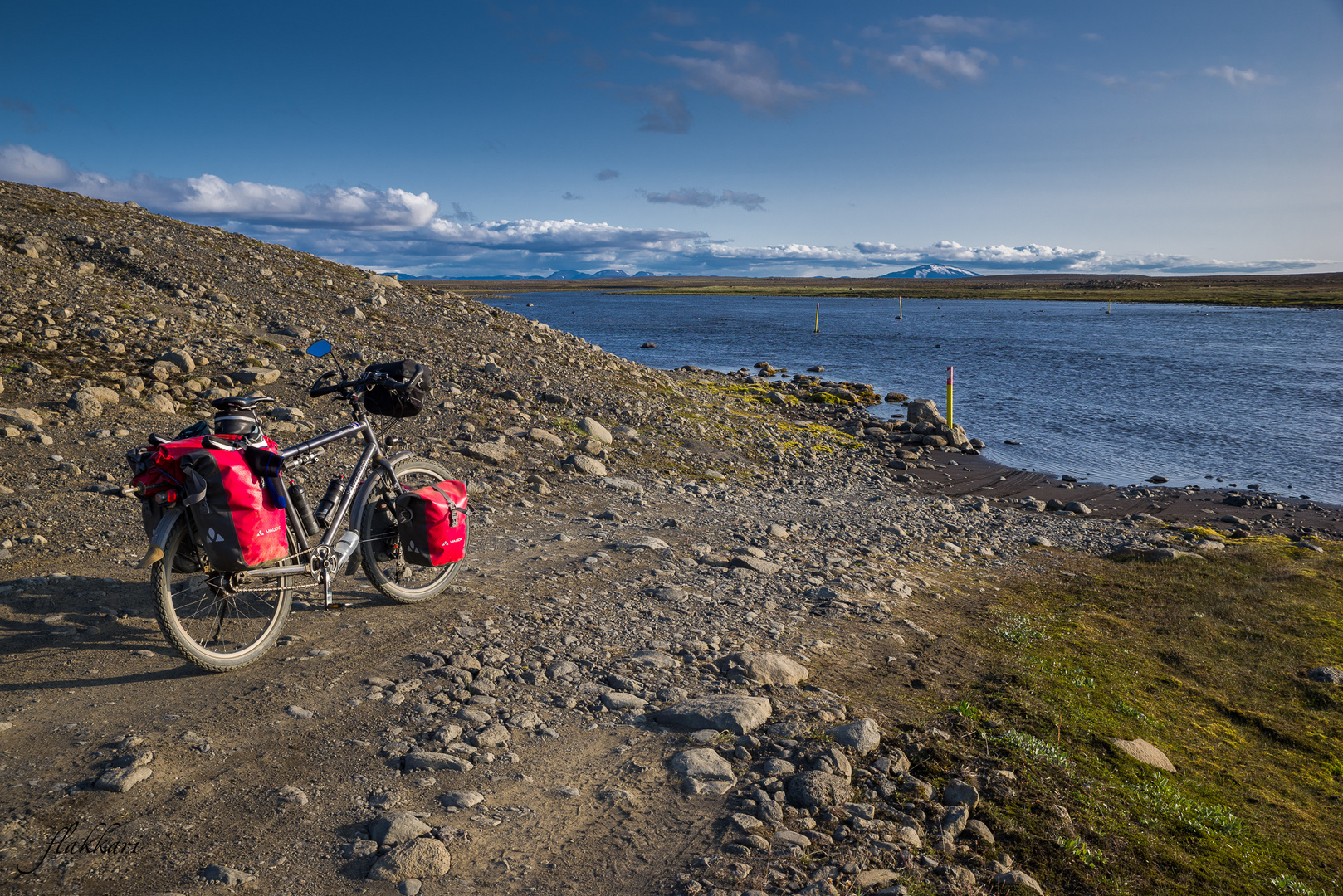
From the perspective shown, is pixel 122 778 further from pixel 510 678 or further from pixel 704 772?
pixel 704 772

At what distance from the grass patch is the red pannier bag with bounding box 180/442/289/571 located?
577 cm

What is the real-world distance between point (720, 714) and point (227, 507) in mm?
4047

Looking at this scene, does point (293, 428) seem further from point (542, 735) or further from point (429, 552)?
point (542, 735)

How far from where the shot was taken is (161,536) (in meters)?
5.17

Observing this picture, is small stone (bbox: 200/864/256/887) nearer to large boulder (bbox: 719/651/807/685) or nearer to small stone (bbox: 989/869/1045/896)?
large boulder (bbox: 719/651/807/685)

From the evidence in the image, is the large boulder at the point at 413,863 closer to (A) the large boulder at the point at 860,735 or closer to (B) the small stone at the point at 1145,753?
(A) the large boulder at the point at 860,735

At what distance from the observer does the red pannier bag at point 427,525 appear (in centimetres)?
696

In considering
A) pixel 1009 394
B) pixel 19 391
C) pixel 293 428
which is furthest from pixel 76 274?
pixel 1009 394

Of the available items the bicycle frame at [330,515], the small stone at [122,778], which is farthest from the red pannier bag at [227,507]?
the small stone at [122,778]

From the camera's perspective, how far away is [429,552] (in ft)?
23.1

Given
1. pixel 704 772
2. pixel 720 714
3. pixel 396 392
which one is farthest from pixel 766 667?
pixel 396 392

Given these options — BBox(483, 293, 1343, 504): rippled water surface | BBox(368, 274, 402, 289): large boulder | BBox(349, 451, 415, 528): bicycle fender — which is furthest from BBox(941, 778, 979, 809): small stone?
BBox(368, 274, 402, 289): large boulder

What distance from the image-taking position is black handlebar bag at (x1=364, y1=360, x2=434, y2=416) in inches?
261

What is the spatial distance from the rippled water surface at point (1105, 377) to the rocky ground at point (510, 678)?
10.1 metres
